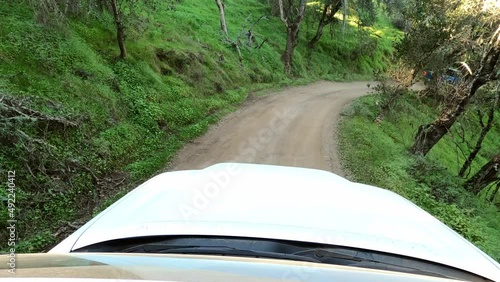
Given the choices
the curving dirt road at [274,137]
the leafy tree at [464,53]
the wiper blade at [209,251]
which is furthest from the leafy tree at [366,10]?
the wiper blade at [209,251]

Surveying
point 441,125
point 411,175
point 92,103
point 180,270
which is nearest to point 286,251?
point 180,270

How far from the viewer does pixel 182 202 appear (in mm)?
2229

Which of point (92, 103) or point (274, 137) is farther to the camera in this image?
point (274, 137)

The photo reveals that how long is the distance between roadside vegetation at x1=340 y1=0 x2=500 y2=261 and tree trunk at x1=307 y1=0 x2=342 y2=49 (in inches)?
349

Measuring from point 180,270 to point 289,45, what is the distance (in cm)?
2331

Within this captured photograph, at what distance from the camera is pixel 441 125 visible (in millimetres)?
12047

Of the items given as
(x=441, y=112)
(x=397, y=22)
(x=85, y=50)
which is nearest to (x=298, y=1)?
(x=441, y=112)

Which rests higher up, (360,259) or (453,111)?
(360,259)

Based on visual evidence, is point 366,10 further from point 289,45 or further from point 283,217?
point 283,217

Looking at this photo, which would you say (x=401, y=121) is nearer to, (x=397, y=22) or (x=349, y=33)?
(x=349, y=33)

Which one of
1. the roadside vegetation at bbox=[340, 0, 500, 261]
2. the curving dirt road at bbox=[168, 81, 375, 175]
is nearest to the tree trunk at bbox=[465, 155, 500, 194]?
the roadside vegetation at bbox=[340, 0, 500, 261]

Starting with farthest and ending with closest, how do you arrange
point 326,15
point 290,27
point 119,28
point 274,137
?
1. point 326,15
2. point 290,27
3. point 274,137
4. point 119,28

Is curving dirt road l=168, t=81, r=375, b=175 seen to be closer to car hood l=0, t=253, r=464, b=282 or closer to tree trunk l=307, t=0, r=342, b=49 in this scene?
car hood l=0, t=253, r=464, b=282

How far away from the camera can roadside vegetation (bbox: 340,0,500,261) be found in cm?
921
